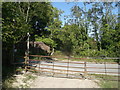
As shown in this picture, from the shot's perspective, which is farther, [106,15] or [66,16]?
[66,16]

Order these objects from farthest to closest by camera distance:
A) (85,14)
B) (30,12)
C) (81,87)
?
(85,14) < (30,12) < (81,87)

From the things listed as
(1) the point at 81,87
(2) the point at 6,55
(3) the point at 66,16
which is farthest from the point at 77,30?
(1) the point at 81,87

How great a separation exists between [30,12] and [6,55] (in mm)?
2950

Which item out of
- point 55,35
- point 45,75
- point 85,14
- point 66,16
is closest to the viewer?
Result: point 45,75

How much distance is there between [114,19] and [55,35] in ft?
24.6

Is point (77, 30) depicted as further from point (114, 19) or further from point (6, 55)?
point (6, 55)

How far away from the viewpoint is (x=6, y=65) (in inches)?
243

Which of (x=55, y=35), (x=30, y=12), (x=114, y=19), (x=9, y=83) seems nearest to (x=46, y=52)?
(x=55, y=35)

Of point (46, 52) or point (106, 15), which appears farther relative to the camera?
point (46, 52)

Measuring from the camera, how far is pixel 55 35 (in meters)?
13.5

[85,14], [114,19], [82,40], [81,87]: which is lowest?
[81,87]

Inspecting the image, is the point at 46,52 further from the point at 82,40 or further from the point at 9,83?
the point at 9,83

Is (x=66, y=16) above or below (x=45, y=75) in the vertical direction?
above

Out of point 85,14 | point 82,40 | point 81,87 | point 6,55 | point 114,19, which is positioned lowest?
point 81,87
